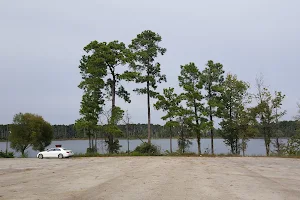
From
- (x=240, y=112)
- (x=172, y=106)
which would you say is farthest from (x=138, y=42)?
(x=240, y=112)

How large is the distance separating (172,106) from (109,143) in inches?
330

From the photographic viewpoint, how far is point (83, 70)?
41469 mm

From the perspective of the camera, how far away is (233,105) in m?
37.9

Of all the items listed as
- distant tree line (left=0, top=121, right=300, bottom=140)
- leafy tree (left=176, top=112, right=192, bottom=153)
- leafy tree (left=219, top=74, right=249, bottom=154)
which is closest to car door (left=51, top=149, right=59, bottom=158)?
distant tree line (left=0, top=121, right=300, bottom=140)

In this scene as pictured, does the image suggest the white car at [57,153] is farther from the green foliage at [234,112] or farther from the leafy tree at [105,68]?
the green foliage at [234,112]

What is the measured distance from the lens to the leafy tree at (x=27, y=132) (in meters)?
50.1

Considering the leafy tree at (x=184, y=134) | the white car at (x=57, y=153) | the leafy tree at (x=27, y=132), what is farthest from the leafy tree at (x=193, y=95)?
the leafy tree at (x=27, y=132)

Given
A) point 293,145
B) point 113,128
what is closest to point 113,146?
point 113,128

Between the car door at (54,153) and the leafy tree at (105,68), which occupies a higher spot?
the leafy tree at (105,68)

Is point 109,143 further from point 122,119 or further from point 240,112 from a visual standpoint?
point 240,112

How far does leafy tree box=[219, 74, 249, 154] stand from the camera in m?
37.3

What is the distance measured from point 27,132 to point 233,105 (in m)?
34.1

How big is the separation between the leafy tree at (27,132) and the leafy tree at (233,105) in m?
31.5

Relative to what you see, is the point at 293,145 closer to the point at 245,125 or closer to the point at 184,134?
the point at 245,125
